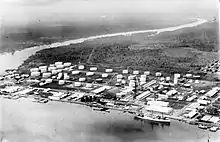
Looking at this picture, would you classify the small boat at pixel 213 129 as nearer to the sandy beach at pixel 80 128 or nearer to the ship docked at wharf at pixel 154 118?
the sandy beach at pixel 80 128

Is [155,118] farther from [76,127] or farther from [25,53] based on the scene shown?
[25,53]

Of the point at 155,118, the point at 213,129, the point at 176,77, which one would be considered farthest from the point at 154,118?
the point at 176,77

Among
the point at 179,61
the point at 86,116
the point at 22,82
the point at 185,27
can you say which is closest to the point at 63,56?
the point at 22,82

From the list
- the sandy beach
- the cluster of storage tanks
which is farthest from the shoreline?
the sandy beach

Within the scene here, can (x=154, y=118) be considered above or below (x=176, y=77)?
below

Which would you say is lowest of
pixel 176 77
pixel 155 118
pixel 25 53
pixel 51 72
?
pixel 155 118

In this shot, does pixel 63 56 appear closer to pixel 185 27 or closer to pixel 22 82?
pixel 22 82

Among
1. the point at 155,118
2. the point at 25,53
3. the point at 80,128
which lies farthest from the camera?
the point at 25,53

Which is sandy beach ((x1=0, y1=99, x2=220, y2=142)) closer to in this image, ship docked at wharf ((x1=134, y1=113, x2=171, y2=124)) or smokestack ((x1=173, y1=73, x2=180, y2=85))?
ship docked at wharf ((x1=134, y1=113, x2=171, y2=124))
